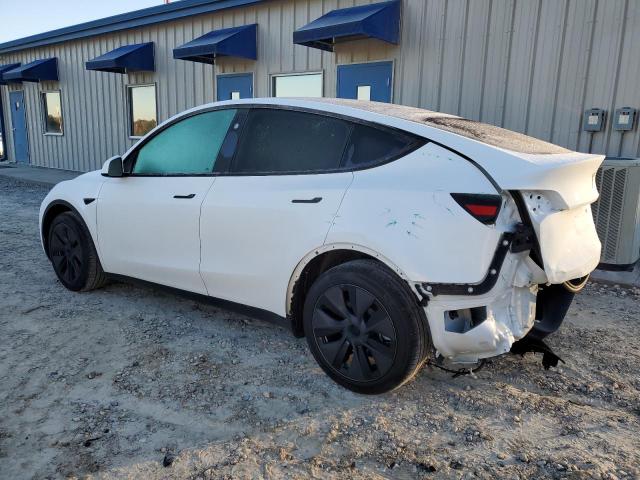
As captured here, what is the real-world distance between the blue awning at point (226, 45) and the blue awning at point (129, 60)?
1983 mm

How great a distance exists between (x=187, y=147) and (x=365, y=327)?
194 centimetres

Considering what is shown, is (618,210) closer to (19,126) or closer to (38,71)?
(38,71)

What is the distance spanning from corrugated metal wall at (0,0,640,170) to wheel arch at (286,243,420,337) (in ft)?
15.6

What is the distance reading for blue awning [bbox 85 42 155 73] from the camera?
11.1 metres

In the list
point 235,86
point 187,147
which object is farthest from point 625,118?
point 235,86

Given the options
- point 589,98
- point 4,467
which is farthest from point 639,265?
point 4,467

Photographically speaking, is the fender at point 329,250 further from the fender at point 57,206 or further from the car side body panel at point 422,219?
the fender at point 57,206

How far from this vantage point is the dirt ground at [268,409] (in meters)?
2.35

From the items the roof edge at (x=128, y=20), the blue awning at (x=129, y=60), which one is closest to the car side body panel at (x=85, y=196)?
the roof edge at (x=128, y=20)

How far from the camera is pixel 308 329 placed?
3066mm

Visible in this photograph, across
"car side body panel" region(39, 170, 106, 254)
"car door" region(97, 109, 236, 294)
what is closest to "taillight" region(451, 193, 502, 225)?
"car door" region(97, 109, 236, 294)

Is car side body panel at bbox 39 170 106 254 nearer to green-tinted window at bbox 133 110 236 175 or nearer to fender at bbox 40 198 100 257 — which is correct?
fender at bbox 40 198 100 257

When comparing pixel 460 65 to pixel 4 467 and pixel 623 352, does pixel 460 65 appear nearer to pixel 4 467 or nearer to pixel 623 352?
pixel 623 352

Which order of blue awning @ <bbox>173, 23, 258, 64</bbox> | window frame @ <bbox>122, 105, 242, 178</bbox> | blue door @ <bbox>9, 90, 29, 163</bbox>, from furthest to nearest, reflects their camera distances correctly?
blue door @ <bbox>9, 90, 29, 163</bbox>, blue awning @ <bbox>173, 23, 258, 64</bbox>, window frame @ <bbox>122, 105, 242, 178</bbox>
